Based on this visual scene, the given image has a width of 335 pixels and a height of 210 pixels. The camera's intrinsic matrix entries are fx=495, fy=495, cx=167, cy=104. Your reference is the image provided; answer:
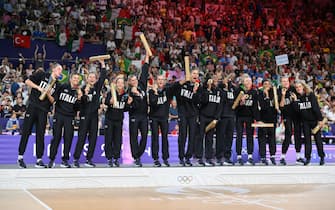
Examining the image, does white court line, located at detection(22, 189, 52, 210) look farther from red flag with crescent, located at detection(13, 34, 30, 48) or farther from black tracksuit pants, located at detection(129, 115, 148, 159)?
red flag with crescent, located at detection(13, 34, 30, 48)

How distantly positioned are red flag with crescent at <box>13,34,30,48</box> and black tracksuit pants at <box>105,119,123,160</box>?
8016 mm

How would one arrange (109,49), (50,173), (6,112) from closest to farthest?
(50,173)
(6,112)
(109,49)

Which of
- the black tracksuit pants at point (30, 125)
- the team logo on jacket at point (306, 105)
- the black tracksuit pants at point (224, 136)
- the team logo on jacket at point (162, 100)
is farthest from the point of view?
the team logo on jacket at point (306, 105)

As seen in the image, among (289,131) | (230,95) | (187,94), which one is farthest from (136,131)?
(289,131)

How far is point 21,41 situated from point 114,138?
8244mm

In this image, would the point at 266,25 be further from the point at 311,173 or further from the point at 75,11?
the point at 311,173

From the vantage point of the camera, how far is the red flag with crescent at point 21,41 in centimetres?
1677

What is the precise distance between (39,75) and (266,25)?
16118mm

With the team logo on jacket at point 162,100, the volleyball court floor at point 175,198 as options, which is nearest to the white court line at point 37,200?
the volleyball court floor at point 175,198

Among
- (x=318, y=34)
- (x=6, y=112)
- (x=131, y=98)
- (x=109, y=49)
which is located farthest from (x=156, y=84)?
(x=318, y=34)

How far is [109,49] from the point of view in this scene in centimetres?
1836

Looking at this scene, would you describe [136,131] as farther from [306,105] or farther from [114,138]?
[306,105]

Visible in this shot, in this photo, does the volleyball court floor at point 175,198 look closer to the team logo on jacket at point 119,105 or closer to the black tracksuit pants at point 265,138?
the black tracksuit pants at point 265,138

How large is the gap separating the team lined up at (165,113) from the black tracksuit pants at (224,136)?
0.9 inches
